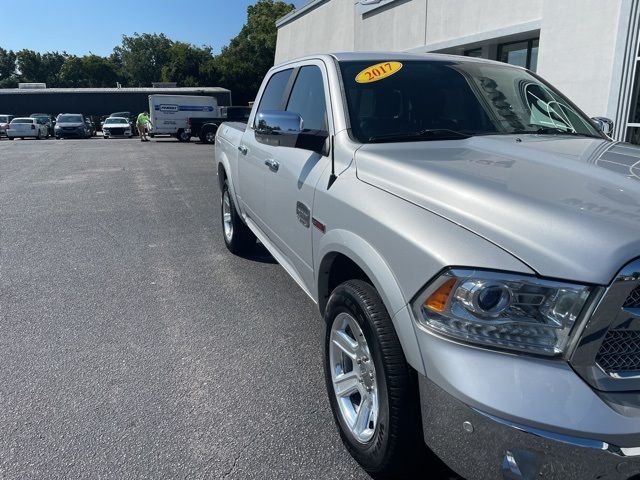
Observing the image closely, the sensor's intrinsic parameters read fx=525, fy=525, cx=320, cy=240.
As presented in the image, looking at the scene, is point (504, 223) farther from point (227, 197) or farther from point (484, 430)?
point (227, 197)

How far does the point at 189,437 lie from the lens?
2.72 meters

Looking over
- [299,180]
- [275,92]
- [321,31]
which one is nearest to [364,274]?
[299,180]

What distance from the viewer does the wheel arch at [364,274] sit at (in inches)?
76.3

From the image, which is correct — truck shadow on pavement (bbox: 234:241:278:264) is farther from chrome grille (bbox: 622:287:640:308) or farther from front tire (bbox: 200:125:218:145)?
front tire (bbox: 200:125:218:145)

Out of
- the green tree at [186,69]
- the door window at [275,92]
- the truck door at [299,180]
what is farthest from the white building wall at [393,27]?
the green tree at [186,69]

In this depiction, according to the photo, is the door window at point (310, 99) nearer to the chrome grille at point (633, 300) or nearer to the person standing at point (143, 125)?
the chrome grille at point (633, 300)

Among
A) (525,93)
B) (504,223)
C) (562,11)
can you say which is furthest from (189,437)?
(562,11)

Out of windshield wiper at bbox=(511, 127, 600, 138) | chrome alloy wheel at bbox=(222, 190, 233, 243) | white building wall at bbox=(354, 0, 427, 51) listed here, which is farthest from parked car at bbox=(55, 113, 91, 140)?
windshield wiper at bbox=(511, 127, 600, 138)

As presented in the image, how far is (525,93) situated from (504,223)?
7.32 ft

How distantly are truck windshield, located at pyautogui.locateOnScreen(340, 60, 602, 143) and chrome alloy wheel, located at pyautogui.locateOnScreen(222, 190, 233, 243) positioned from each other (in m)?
2.77

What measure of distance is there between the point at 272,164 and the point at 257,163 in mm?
523

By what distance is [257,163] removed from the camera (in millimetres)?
4230

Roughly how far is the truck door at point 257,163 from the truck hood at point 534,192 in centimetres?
149

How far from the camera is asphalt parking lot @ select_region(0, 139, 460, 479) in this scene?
8.45ft
